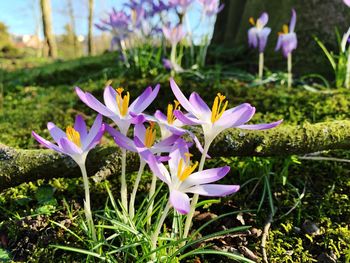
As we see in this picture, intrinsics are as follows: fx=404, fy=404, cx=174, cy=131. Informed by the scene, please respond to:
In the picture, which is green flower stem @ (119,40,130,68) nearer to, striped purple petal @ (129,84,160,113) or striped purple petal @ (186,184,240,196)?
striped purple petal @ (129,84,160,113)

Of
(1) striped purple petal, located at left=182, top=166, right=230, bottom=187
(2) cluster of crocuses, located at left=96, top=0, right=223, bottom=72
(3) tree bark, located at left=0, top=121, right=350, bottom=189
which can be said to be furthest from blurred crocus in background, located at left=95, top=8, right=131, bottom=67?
(1) striped purple petal, located at left=182, top=166, right=230, bottom=187

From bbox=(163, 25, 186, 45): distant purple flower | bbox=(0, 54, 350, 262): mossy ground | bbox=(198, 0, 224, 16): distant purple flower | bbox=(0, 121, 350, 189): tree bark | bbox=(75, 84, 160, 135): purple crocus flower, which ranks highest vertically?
bbox=(198, 0, 224, 16): distant purple flower

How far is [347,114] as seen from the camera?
7.95 feet

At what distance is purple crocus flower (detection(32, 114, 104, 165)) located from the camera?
108 centimetres

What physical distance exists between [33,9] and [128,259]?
28.5 metres

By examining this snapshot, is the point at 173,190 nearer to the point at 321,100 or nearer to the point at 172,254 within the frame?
the point at 172,254

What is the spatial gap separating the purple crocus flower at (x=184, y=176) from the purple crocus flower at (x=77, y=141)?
0.57 feet

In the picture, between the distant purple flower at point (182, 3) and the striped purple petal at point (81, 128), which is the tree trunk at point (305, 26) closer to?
the distant purple flower at point (182, 3)

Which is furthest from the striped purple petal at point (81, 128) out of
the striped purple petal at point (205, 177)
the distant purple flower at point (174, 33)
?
the distant purple flower at point (174, 33)

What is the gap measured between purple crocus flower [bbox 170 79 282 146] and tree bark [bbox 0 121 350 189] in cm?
49

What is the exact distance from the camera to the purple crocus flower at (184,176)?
97cm

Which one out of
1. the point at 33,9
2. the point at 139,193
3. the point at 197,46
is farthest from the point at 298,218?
the point at 33,9

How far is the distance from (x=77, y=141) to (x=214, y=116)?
0.39 m

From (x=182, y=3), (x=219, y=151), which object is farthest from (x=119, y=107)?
(x=182, y=3)
